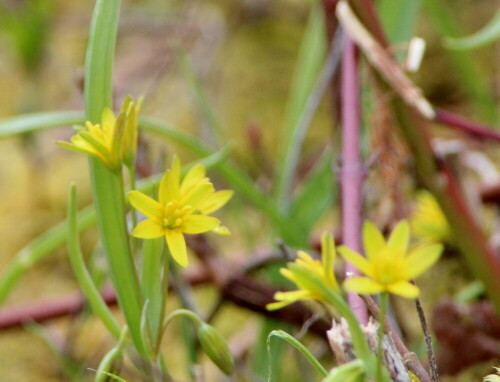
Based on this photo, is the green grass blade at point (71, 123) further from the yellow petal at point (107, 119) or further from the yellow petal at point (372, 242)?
the yellow petal at point (372, 242)

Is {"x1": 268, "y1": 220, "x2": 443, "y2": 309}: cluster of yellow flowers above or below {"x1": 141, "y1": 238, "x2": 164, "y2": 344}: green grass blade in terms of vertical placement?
above

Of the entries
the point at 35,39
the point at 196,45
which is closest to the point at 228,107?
the point at 196,45

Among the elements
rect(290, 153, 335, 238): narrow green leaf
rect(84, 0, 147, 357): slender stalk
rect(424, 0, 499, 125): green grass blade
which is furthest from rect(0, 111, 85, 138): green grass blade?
rect(424, 0, 499, 125): green grass blade

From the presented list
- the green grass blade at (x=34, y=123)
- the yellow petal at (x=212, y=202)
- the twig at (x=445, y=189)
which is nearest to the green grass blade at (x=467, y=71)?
the twig at (x=445, y=189)

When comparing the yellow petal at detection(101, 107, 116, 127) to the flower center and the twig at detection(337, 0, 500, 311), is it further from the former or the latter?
the twig at detection(337, 0, 500, 311)

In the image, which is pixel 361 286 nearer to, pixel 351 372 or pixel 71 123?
pixel 351 372

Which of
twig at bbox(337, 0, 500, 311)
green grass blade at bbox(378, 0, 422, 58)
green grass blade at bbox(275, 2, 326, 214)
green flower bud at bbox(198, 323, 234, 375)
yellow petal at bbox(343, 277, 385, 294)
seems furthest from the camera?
green grass blade at bbox(275, 2, 326, 214)

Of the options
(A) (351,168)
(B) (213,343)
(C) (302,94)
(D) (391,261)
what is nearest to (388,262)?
(D) (391,261)
